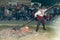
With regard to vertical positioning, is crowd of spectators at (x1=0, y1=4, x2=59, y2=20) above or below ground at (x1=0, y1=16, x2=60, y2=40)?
above

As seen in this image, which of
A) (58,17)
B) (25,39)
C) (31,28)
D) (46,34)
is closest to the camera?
(25,39)

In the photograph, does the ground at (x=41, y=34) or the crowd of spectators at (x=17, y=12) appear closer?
the ground at (x=41, y=34)

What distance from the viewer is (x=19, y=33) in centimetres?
769

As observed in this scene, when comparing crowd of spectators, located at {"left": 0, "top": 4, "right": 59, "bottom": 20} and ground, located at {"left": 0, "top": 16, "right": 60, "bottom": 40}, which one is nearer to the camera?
ground, located at {"left": 0, "top": 16, "right": 60, "bottom": 40}

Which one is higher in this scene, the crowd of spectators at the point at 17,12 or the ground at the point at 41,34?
the crowd of spectators at the point at 17,12

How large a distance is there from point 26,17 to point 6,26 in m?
1.36

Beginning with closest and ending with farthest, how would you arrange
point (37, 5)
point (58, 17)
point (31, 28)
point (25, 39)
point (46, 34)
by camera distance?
1. point (25, 39)
2. point (46, 34)
3. point (31, 28)
4. point (58, 17)
5. point (37, 5)

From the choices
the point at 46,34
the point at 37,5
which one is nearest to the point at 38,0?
the point at 37,5

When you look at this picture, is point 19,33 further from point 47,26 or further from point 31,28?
point 47,26

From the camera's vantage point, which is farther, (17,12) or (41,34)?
(17,12)

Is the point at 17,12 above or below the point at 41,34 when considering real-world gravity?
above

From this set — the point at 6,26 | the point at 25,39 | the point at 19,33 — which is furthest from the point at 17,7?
the point at 25,39

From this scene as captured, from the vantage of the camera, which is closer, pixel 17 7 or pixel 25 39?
pixel 25 39

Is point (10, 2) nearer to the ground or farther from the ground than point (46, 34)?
farther from the ground
